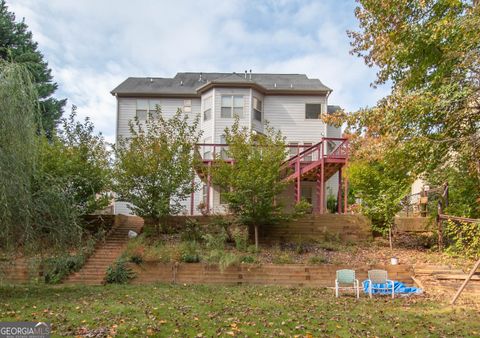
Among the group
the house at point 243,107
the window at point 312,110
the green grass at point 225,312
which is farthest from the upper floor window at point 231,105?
the green grass at point 225,312

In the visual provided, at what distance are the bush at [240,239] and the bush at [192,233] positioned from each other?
1251 millimetres

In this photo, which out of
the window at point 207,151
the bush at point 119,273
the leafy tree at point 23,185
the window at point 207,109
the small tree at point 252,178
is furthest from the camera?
the window at point 207,109

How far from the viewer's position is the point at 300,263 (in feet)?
39.3

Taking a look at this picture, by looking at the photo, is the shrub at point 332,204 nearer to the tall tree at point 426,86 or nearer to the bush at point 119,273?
the tall tree at point 426,86

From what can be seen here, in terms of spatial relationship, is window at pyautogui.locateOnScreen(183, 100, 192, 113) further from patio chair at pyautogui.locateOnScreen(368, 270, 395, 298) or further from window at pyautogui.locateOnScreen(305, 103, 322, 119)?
patio chair at pyautogui.locateOnScreen(368, 270, 395, 298)

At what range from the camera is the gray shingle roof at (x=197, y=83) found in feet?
70.4

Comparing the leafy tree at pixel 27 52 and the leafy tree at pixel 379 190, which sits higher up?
the leafy tree at pixel 27 52

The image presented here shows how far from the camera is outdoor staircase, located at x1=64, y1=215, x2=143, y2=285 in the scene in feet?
35.9

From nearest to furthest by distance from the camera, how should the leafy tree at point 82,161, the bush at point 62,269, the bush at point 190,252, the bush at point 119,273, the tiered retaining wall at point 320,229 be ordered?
the bush at point 62,269 → the bush at point 119,273 → the bush at point 190,252 → the leafy tree at point 82,161 → the tiered retaining wall at point 320,229

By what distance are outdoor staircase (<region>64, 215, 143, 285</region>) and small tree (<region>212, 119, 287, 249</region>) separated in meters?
4.08

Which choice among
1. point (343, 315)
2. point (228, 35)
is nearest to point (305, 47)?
point (228, 35)

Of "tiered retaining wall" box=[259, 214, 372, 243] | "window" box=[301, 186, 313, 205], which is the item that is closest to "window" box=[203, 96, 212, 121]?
"window" box=[301, 186, 313, 205]

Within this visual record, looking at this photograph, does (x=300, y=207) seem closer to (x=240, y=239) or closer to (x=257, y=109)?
(x=240, y=239)

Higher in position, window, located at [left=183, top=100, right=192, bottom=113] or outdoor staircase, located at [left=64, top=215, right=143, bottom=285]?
window, located at [left=183, top=100, right=192, bottom=113]
